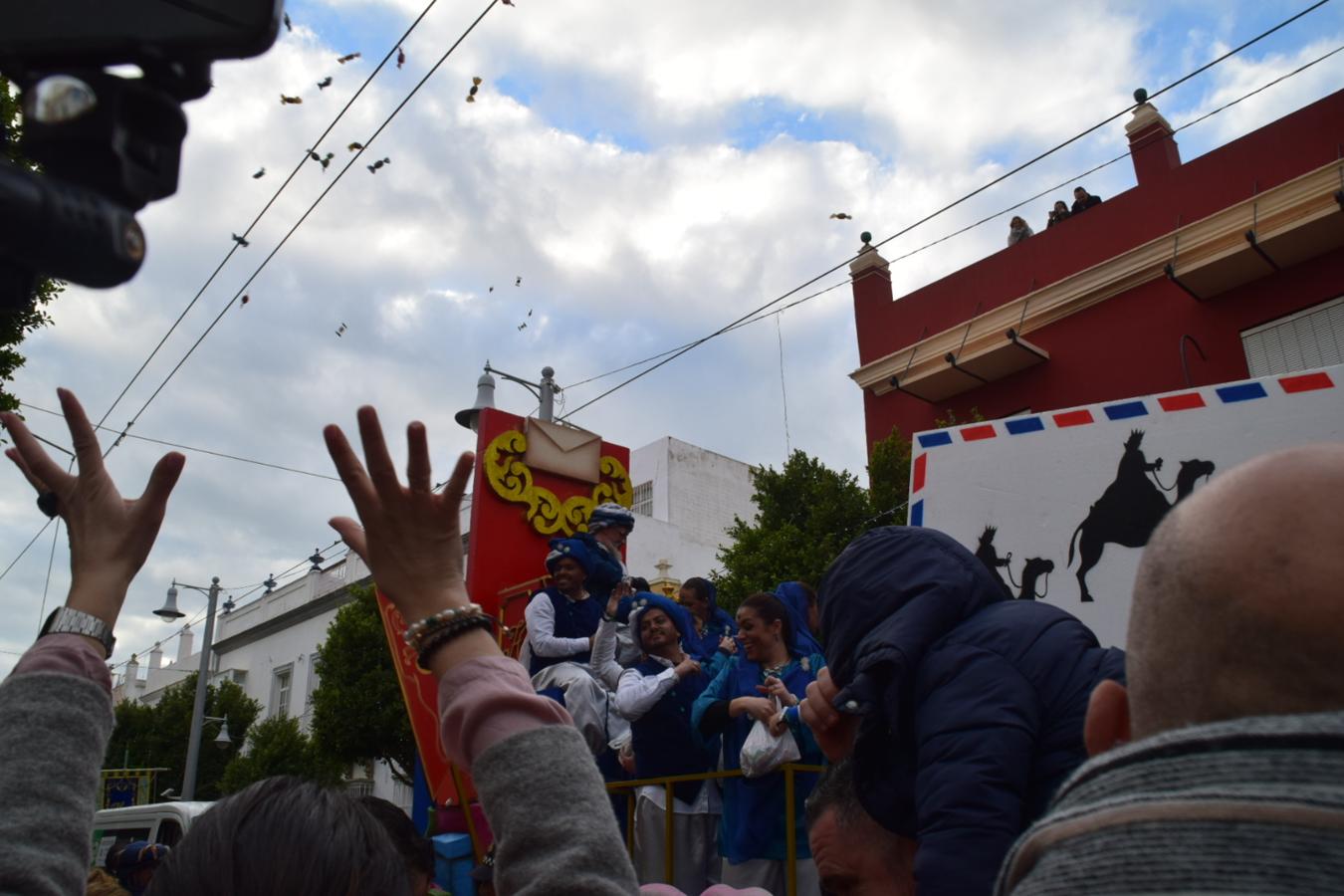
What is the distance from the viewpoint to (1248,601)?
671 mm

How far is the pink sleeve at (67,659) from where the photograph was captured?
1292 mm

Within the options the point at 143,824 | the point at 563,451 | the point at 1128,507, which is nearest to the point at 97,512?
the point at 1128,507

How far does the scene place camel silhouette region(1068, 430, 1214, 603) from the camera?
3924 millimetres

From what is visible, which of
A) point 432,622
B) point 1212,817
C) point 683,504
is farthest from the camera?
point 683,504

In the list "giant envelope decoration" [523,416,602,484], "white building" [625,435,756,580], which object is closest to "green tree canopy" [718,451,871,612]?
"giant envelope decoration" [523,416,602,484]

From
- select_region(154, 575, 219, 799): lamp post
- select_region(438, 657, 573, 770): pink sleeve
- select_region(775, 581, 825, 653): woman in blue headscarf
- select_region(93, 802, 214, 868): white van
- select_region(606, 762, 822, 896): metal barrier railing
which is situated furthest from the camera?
select_region(154, 575, 219, 799): lamp post

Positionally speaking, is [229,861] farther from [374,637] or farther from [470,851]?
[374,637]

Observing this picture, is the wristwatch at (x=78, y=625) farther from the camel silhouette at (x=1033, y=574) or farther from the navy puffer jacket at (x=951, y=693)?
the camel silhouette at (x=1033, y=574)

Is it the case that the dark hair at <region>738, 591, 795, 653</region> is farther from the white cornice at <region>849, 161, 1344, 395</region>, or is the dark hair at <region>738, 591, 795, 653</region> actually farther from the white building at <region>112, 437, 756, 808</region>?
the white building at <region>112, 437, 756, 808</region>

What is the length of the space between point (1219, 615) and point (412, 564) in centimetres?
96

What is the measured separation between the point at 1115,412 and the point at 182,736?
A: 35.0 meters

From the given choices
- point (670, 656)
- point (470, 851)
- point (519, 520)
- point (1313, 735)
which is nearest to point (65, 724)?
point (1313, 735)

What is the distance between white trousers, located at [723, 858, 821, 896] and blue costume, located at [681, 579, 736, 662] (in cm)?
119

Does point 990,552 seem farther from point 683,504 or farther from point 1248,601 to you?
point 683,504
